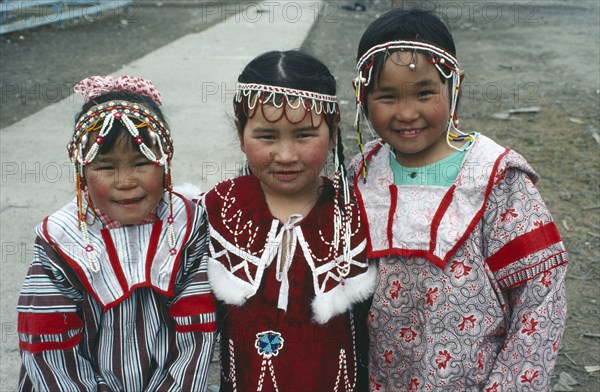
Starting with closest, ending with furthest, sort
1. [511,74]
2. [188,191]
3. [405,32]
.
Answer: [405,32]
[188,191]
[511,74]

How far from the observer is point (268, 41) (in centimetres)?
942

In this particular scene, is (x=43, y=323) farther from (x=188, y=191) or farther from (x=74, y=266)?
(x=188, y=191)

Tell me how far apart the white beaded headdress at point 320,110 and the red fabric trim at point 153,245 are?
45 cm

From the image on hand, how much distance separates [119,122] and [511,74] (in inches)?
281

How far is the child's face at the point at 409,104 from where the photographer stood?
194cm

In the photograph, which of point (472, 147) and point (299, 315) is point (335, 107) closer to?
point (472, 147)

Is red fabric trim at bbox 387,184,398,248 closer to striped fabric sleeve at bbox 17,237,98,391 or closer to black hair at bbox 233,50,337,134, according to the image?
black hair at bbox 233,50,337,134

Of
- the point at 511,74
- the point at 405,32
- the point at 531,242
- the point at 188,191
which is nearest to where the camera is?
the point at 531,242

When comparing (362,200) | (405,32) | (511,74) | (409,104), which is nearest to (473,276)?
(362,200)

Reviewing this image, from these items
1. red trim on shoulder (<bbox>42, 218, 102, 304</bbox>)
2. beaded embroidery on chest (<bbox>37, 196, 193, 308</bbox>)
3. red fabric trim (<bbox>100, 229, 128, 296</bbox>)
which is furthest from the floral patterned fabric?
red trim on shoulder (<bbox>42, 218, 102, 304</bbox>)

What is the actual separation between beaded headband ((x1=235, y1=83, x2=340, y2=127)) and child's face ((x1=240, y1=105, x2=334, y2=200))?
0.04 feet

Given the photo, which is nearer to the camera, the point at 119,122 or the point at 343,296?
the point at 119,122

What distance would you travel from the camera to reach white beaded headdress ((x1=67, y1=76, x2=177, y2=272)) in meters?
1.88

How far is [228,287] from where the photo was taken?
2.03 meters
